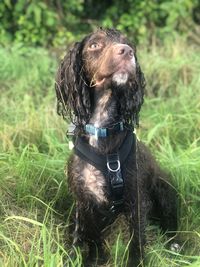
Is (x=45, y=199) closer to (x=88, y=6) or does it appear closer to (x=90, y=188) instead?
(x=90, y=188)

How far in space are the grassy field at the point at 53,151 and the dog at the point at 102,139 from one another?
21 cm

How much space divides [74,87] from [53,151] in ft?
3.97

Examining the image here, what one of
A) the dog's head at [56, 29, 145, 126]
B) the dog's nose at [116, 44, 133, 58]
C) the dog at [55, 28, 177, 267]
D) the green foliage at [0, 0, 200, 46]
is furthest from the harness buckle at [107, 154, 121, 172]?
the green foliage at [0, 0, 200, 46]

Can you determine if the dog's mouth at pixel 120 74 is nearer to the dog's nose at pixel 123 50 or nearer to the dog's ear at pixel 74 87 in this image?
the dog's nose at pixel 123 50

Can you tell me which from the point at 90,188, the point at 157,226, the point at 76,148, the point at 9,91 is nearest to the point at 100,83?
the point at 76,148

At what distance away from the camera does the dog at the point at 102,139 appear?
3.04m

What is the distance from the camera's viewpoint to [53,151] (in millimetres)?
4160

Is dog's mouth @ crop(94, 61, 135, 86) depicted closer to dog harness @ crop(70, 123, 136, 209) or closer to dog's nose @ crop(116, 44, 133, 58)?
dog's nose @ crop(116, 44, 133, 58)

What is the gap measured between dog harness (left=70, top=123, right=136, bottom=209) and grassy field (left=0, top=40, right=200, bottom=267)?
0.34 m

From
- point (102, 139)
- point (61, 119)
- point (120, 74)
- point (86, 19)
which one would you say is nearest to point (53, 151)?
point (61, 119)

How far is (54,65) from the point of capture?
5.91 meters

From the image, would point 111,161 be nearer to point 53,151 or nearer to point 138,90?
point 138,90

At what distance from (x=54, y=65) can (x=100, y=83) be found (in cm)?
301

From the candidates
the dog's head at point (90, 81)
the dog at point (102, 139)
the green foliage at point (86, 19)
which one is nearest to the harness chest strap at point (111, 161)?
the dog at point (102, 139)
